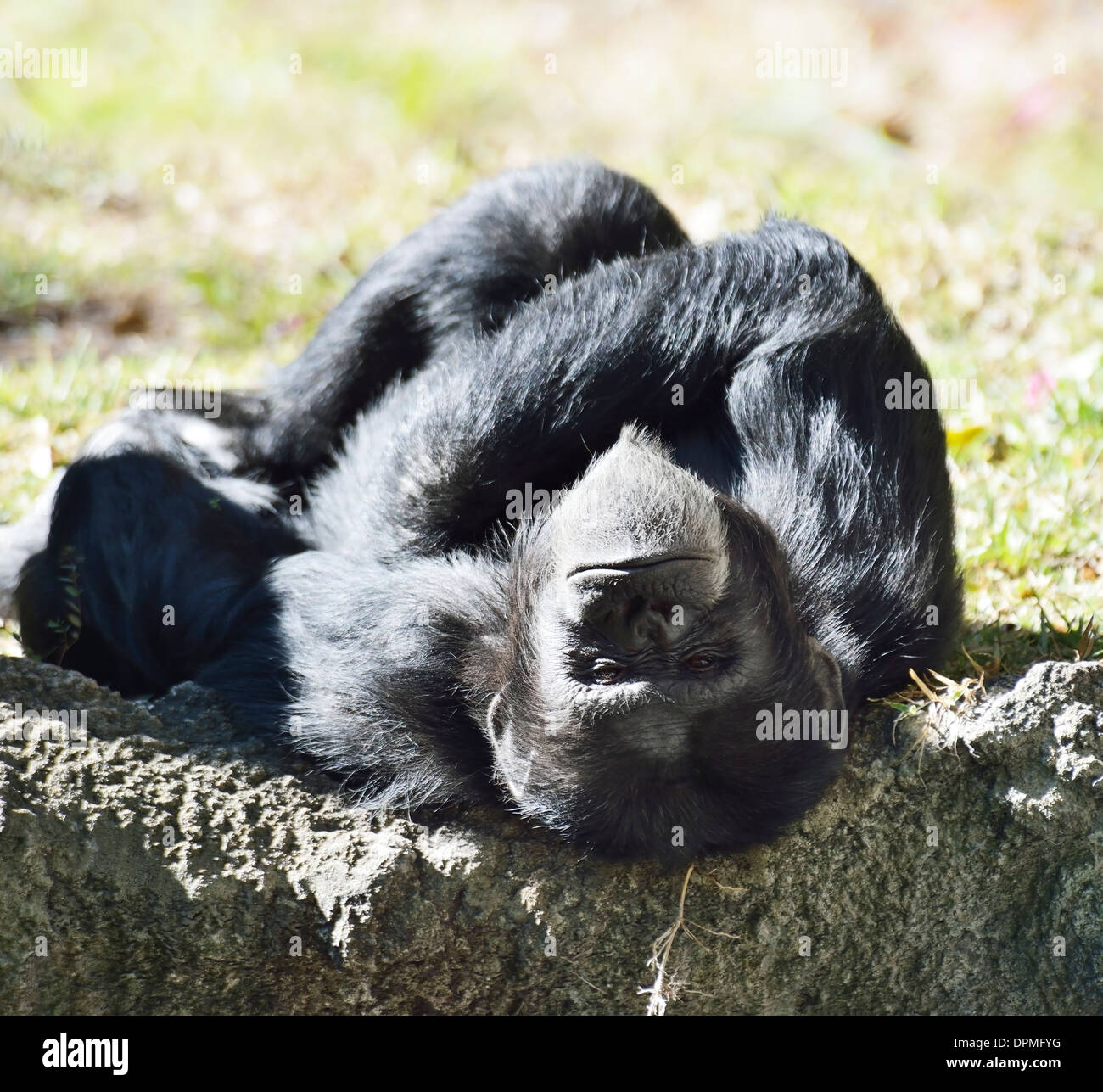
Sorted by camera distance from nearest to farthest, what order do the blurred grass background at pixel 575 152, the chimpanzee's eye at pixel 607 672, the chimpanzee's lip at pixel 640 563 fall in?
1. the chimpanzee's lip at pixel 640 563
2. the chimpanzee's eye at pixel 607 672
3. the blurred grass background at pixel 575 152

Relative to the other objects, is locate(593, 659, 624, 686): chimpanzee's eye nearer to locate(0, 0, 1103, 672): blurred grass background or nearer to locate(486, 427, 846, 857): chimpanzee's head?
locate(486, 427, 846, 857): chimpanzee's head

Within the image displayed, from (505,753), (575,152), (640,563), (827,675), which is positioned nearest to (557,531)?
(640,563)

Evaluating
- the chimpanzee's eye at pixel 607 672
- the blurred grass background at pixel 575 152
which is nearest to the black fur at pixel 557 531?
the chimpanzee's eye at pixel 607 672

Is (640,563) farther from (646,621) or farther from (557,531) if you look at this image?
(557,531)

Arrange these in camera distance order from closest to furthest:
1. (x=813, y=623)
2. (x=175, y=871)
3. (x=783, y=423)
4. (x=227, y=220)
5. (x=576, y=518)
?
(x=576, y=518)
(x=175, y=871)
(x=813, y=623)
(x=783, y=423)
(x=227, y=220)

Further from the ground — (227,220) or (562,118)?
(562,118)

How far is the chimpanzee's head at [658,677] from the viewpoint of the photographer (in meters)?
2.96

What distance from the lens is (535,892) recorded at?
3395 mm

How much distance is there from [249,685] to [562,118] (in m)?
7.81

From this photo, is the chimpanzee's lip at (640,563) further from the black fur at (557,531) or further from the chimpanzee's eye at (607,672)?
the chimpanzee's eye at (607,672)

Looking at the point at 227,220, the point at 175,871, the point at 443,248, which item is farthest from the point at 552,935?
the point at 227,220

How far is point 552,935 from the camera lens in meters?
3.40

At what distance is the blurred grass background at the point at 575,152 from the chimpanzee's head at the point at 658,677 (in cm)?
103

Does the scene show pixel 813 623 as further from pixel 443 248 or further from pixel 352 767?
pixel 443 248
